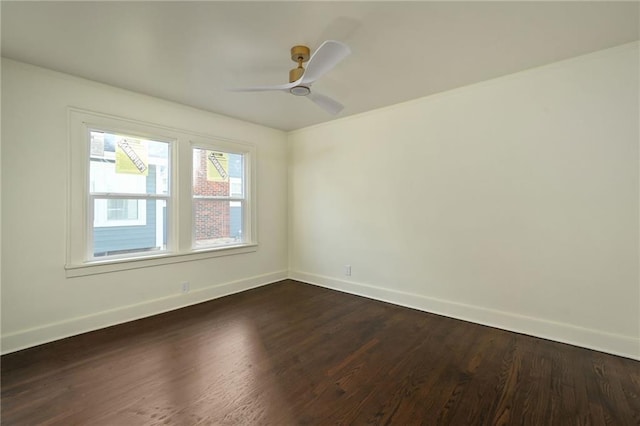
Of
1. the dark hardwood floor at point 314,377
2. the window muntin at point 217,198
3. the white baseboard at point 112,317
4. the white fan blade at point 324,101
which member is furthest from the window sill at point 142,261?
the white fan blade at point 324,101

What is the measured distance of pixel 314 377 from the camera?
2029 millimetres

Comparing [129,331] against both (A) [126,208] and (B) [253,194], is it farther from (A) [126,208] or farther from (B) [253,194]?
(B) [253,194]

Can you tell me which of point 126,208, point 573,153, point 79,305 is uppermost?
point 573,153

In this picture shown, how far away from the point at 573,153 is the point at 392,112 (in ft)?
6.09

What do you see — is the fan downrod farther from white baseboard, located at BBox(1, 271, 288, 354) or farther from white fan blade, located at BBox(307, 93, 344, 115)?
white baseboard, located at BBox(1, 271, 288, 354)

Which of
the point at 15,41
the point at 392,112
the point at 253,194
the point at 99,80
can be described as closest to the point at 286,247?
the point at 253,194

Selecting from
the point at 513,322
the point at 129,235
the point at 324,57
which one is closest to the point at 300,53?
the point at 324,57

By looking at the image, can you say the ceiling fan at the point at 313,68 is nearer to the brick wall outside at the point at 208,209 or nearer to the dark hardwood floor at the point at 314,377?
the brick wall outside at the point at 208,209

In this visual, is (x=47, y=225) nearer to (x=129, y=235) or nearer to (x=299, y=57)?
(x=129, y=235)

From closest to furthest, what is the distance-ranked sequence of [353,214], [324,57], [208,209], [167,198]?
[324,57]
[167,198]
[208,209]
[353,214]

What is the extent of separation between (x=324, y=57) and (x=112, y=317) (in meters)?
3.22

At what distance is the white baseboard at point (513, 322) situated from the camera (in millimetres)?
2303

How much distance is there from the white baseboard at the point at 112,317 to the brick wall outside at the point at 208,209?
74cm

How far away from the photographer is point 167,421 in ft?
5.27
